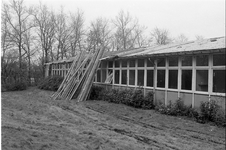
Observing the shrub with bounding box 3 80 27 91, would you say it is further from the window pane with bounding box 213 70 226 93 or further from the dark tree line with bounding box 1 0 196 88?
the window pane with bounding box 213 70 226 93

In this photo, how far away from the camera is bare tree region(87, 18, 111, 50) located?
30484 mm

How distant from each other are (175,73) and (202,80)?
4.45 ft

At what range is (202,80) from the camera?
782 cm

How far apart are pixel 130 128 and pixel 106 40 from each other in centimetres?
2657

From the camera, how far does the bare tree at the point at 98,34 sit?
100 ft

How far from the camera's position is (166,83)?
9.30 meters

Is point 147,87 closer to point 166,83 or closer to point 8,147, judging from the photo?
point 166,83

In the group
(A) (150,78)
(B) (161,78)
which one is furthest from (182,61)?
(A) (150,78)

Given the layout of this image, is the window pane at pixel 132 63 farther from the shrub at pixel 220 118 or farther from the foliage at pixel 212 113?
the shrub at pixel 220 118

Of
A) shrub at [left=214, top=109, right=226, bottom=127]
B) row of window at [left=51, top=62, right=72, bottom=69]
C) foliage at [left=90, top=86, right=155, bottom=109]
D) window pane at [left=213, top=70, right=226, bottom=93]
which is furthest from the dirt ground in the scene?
row of window at [left=51, top=62, right=72, bottom=69]

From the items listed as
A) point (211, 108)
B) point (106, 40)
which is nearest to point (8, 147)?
point (211, 108)

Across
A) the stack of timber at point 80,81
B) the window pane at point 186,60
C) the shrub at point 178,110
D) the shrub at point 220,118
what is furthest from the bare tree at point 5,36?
the shrub at point 220,118

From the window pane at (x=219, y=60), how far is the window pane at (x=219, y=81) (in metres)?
0.25

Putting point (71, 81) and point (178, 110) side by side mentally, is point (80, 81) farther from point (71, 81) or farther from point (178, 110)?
point (178, 110)
